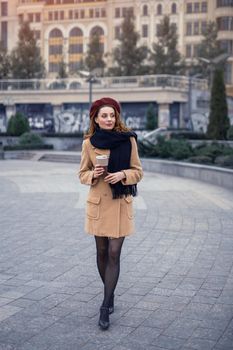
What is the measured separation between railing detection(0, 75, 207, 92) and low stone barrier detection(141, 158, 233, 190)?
19.5 metres

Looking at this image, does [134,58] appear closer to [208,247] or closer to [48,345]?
[208,247]

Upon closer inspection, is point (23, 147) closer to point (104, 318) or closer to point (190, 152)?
point (190, 152)

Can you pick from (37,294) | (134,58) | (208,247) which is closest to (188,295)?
(37,294)

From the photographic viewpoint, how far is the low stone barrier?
608 inches

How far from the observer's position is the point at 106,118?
4.82 metres

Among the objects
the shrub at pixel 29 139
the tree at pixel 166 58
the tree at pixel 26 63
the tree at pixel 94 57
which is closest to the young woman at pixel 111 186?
the shrub at pixel 29 139

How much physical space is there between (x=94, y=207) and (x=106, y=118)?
825mm

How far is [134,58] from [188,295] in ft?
147

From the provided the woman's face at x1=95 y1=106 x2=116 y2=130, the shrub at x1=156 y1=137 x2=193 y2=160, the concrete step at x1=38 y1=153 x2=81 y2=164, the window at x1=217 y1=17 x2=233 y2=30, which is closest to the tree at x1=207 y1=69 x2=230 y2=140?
the shrub at x1=156 y1=137 x2=193 y2=160

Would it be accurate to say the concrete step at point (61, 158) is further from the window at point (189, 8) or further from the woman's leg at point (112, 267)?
the window at point (189, 8)

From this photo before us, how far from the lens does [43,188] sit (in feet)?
49.5

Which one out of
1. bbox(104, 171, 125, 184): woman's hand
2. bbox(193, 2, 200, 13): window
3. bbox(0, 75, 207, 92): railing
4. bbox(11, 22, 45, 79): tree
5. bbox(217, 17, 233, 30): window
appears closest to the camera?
bbox(104, 171, 125, 184): woman's hand

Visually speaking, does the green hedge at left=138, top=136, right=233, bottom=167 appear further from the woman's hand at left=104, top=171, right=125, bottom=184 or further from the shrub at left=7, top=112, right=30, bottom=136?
the shrub at left=7, top=112, right=30, bottom=136

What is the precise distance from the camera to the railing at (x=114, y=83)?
40.3 m
